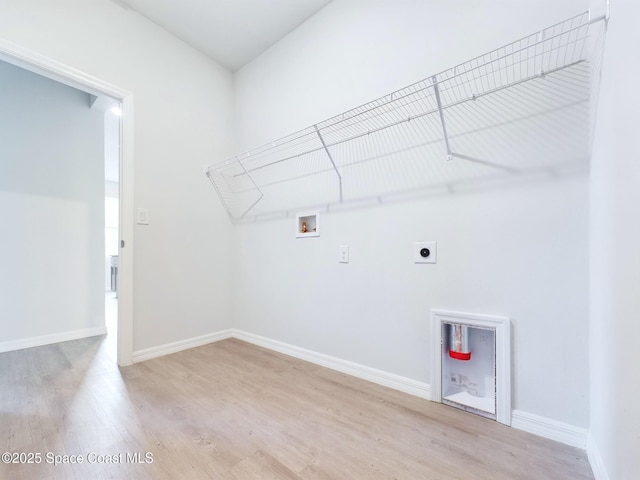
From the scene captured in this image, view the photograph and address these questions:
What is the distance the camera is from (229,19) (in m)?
2.27

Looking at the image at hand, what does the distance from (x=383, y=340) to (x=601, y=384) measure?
3.21ft

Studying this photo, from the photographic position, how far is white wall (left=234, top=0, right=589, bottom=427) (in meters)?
1.26

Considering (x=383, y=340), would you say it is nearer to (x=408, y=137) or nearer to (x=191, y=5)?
(x=408, y=137)

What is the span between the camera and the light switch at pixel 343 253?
1.95m

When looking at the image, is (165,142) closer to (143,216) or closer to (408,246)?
(143,216)

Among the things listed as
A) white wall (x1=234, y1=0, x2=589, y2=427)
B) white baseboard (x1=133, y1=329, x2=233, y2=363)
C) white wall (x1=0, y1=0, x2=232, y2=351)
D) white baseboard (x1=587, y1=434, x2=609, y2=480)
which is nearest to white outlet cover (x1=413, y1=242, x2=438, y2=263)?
white wall (x1=234, y1=0, x2=589, y2=427)

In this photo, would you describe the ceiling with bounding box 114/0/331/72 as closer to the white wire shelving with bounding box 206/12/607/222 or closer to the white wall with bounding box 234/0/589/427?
the white wall with bounding box 234/0/589/427

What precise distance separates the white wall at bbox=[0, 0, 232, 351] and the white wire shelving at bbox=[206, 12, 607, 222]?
0.93 metres

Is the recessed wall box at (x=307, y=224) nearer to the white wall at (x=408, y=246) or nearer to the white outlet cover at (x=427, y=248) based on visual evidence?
the white wall at (x=408, y=246)

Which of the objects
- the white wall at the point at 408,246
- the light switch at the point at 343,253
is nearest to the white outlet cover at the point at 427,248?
the white wall at the point at 408,246

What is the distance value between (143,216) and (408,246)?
1.98 metres

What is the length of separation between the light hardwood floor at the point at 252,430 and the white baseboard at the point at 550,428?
0.03 metres

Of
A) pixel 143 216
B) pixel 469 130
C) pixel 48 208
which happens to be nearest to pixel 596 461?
pixel 469 130

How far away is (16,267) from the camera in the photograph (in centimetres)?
254
